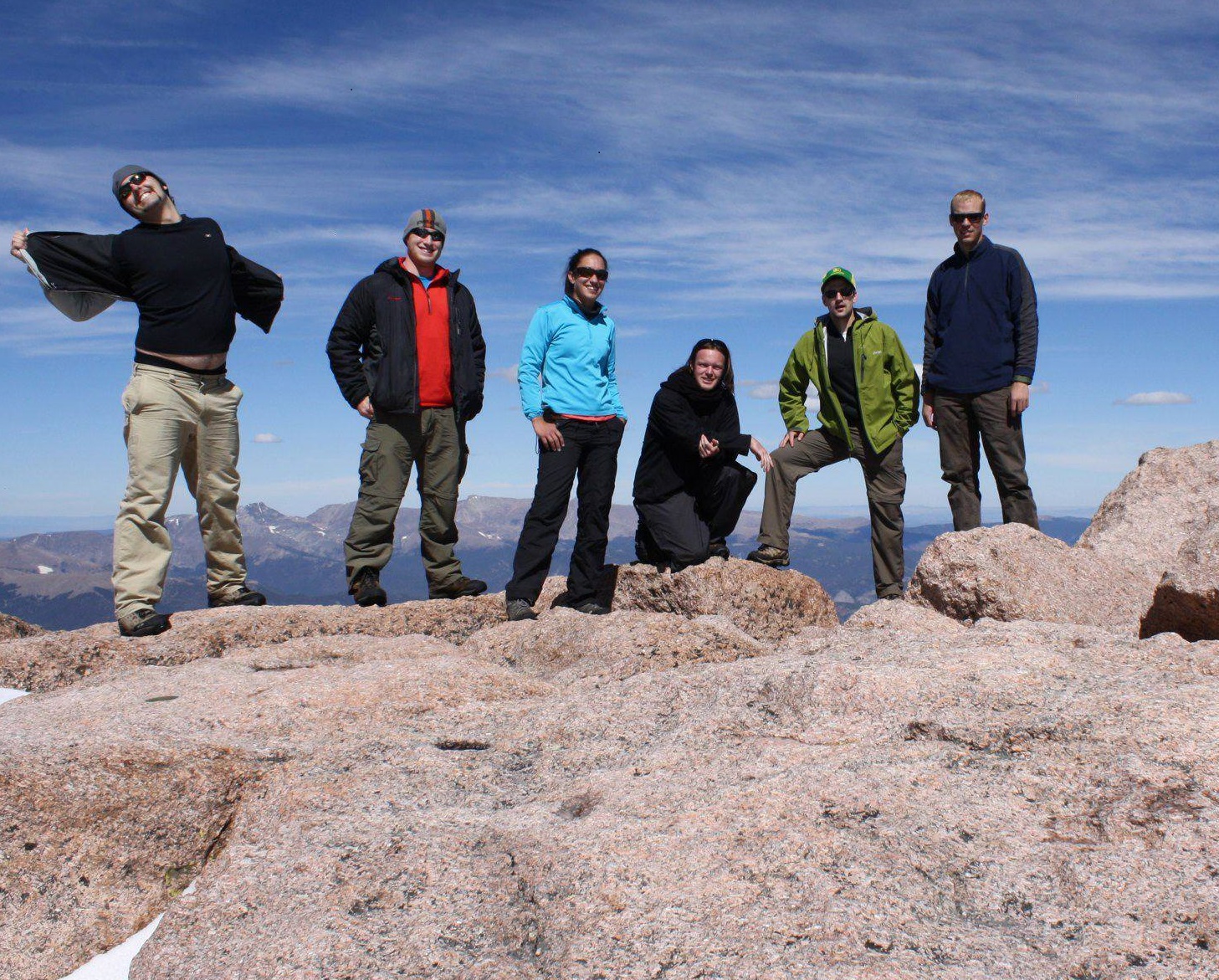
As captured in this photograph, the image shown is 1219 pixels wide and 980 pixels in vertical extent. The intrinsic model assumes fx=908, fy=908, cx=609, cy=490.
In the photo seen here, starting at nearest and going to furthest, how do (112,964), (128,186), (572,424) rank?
(112,964), (128,186), (572,424)

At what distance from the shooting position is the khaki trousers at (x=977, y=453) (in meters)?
10.4

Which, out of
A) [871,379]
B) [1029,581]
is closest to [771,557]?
[871,379]

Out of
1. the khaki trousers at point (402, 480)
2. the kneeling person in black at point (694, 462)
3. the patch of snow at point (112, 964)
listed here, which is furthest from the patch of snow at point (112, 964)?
the kneeling person in black at point (694, 462)

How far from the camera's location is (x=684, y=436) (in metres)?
10.1

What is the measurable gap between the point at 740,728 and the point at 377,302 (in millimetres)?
6737

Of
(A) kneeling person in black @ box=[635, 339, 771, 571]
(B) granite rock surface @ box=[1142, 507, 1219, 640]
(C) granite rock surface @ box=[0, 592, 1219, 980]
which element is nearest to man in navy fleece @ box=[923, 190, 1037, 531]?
(A) kneeling person in black @ box=[635, 339, 771, 571]

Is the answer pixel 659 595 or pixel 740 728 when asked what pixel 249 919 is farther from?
pixel 659 595

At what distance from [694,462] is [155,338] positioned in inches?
228

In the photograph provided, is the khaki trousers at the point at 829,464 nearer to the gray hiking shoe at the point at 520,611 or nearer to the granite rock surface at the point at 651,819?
the gray hiking shoe at the point at 520,611

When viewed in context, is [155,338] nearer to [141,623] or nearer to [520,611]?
[141,623]

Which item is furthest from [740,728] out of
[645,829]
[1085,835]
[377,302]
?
[377,302]

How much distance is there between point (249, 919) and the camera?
3.79 meters

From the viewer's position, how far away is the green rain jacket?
33.6 feet

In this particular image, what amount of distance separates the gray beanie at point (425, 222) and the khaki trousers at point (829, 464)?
182 inches
